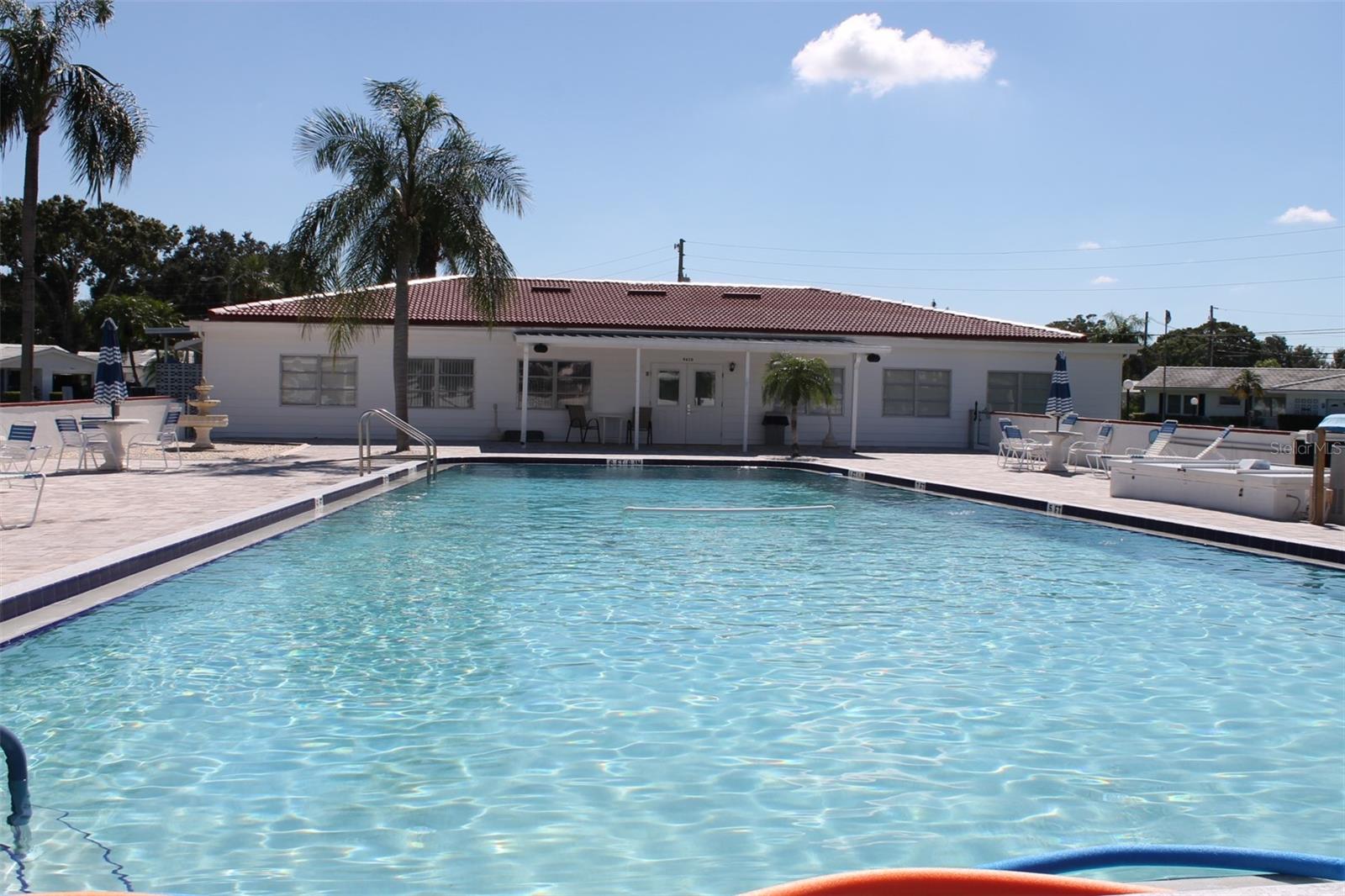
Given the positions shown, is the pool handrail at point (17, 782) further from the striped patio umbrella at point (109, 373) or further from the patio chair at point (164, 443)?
the striped patio umbrella at point (109, 373)

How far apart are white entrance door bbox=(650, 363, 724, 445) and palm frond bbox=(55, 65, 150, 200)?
41.6 ft

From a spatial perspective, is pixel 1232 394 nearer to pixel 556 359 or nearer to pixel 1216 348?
pixel 1216 348

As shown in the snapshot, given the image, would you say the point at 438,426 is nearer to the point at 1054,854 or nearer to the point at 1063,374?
the point at 1063,374

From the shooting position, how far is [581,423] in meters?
25.3

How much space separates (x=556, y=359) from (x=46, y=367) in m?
29.4

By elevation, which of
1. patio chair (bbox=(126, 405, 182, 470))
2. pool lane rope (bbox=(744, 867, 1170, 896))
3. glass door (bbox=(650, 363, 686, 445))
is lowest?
pool lane rope (bbox=(744, 867, 1170, 896))

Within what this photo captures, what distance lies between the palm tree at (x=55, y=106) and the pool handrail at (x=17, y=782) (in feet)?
69.1

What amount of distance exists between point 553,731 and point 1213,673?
397 centimetres

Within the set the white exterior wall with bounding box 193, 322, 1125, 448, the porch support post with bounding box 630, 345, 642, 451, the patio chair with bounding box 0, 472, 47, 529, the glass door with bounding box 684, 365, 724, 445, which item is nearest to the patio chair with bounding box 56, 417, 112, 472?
the patio chair with bounding box 0, 472, 47, 529

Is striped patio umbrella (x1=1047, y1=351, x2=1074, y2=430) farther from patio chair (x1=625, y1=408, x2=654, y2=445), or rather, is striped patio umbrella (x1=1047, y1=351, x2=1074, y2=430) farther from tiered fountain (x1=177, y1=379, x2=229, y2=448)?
tiered fountain (x1=177, y1=379, x2=229, y2=448)

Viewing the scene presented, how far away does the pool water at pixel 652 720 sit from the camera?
388 centimetres

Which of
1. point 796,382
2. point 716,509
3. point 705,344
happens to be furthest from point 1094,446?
point 716,509

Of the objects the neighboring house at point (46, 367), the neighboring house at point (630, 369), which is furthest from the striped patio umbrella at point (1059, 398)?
the neighboring house at point (46, 367)

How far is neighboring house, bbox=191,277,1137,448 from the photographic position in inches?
977
